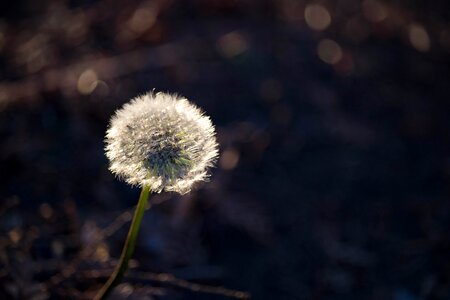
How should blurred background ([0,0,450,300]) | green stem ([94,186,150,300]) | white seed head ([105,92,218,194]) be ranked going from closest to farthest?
green stem ([94,186,150,300])
white seed head ([105,92,218,194])
blurred background ([0,0,450,300])

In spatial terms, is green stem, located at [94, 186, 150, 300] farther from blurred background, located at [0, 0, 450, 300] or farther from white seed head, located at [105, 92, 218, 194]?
blurred background, located at [0, 0, 450, 300]

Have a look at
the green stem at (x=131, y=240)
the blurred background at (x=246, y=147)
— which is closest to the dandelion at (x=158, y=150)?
the green stem at (x=131, y=240)

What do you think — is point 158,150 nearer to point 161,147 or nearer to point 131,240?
point 161,147

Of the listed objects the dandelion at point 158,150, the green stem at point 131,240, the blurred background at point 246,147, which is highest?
the blurred background at point 246,147

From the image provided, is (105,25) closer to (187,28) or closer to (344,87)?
(187,28)

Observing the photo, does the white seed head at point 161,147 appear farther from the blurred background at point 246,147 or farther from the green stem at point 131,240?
the blurred background at point 246,147

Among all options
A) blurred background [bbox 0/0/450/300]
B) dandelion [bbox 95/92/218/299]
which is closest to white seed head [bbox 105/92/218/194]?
dandelion [bbox 95/92/218/299]

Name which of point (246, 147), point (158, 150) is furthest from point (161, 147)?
point (246, 147)

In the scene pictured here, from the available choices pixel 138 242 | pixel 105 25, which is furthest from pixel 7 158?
pixel 105 25
